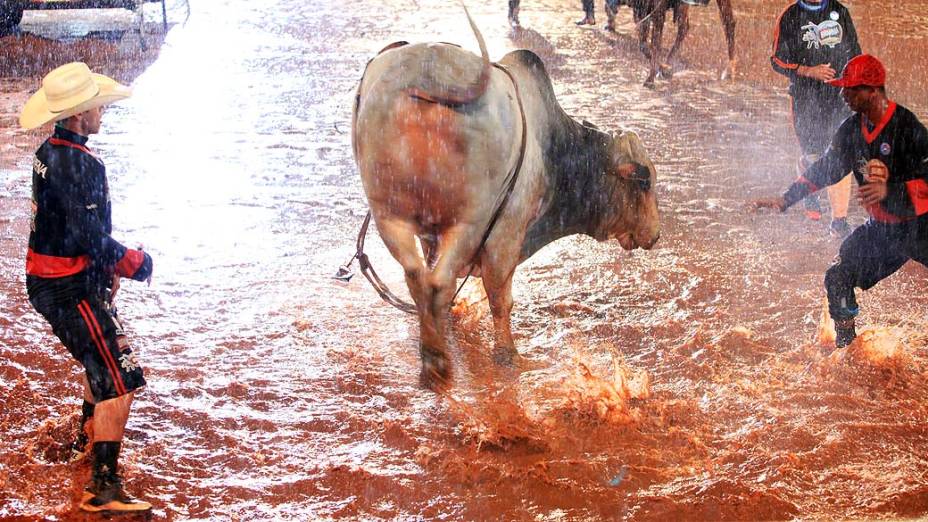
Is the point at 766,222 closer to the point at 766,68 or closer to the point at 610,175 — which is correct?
the point at 610,175

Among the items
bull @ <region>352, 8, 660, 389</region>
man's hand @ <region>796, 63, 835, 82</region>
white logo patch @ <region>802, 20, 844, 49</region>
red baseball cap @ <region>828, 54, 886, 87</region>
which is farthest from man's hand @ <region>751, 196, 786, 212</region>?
white logo patch @ <region>802, 20, 844, 49</region>

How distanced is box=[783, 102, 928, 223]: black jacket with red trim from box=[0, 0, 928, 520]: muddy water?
85 cm

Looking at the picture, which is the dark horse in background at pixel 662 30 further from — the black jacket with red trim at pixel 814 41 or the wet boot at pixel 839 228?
the wet boot at pixel 839 228

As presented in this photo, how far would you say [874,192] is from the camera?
15.6 ft

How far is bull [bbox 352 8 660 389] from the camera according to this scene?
14.2 ft

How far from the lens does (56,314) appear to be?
386cm

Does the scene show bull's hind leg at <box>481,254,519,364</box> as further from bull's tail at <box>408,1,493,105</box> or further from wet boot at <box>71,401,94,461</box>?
wet boot at <box>71,401,94,461</box>

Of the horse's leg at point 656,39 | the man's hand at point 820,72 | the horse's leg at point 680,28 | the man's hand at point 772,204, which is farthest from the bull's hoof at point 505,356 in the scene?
the horse's leg at point 680,28

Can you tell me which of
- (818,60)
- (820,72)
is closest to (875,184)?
(820,72)

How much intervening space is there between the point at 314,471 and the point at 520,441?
0.94 m

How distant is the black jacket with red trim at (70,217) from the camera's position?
375 centimetres

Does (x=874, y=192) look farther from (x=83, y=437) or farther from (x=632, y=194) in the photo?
(x=83, y=437)

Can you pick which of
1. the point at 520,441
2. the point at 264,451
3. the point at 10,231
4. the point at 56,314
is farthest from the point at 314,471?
the point at 10,231

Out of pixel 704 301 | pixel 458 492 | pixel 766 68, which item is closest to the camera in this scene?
pixel 458 492
